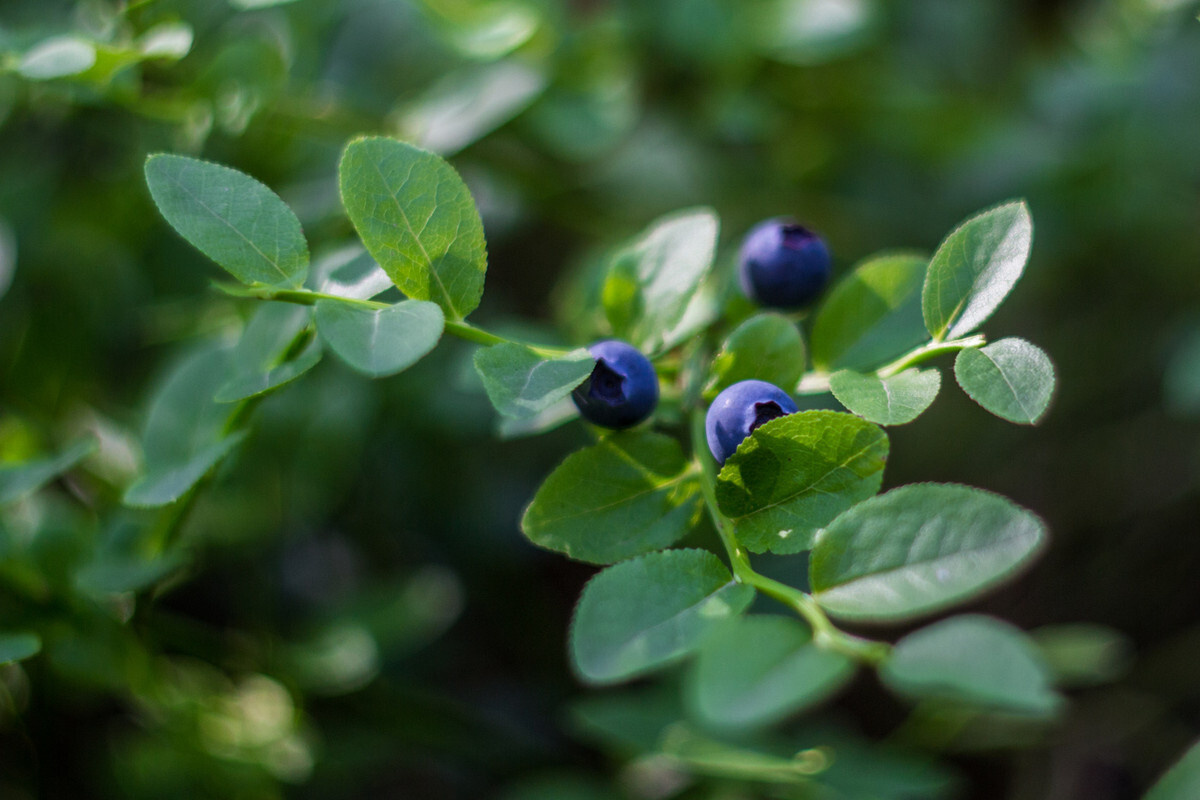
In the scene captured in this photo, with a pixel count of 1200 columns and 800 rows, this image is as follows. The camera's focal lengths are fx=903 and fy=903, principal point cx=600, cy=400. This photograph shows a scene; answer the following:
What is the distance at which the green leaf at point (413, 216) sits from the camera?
0.67m

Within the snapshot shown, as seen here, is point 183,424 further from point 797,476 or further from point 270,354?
point 797,476

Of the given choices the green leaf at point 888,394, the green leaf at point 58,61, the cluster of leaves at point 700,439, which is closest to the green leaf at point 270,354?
the cluster of leaves at point 700,439

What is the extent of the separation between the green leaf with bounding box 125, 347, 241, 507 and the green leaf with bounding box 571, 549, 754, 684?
396mm

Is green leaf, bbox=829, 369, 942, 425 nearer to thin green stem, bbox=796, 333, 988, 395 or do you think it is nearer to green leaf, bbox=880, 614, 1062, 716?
thin green stem, bbox=796, 333, 988, 395

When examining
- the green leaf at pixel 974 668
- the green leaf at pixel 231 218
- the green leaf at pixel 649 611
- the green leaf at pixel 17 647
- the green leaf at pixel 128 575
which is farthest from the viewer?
the green leaf at pixel 128 575

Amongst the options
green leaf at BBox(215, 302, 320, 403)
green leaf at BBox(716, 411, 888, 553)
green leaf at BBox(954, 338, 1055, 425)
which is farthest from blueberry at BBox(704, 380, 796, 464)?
green leaf at BBox(215, 302, 320, 403)

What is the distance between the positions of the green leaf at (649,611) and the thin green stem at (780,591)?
0.05 ft

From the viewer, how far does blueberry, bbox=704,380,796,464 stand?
0.66 m

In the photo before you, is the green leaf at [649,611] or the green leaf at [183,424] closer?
the green leaf at [649,611]

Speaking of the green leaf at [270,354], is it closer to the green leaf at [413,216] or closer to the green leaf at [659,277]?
the green leaf at [413,216]

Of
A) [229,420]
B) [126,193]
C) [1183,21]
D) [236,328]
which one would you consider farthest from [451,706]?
[1183,21]

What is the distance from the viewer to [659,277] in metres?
0.82

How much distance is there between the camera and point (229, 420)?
0.80 m

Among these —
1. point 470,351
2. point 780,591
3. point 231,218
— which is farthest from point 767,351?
point 470,351
